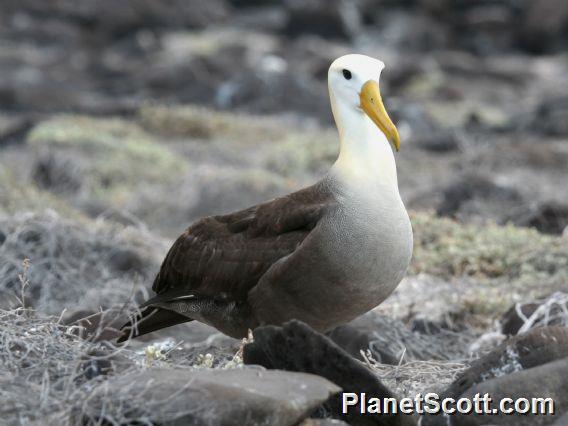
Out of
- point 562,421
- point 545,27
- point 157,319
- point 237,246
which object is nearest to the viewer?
point 562,421

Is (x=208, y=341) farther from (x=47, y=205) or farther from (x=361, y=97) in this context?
(x=47, y=205)

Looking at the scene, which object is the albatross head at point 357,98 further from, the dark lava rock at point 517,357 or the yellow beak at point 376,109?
the dark lava rock at point 517,357

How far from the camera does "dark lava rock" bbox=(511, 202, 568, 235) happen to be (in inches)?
361

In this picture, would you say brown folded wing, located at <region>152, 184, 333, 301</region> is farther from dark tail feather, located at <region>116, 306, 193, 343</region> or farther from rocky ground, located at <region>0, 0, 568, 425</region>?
rocky ground, located at <region>0, 0, 568, 425</region>

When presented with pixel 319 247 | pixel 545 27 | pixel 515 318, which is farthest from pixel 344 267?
pixel 545 27

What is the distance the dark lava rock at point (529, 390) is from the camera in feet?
12.6

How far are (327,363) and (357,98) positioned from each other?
4.68 ft

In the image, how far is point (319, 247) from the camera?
15.2 ft

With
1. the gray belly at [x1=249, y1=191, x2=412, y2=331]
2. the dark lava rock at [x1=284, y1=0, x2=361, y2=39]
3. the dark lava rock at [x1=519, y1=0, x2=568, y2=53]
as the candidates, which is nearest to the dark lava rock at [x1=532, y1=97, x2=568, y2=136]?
the gray belly at [x1=249, y1=191, x2=412, y2=331]

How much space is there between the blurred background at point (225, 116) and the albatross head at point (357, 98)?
3.56ft

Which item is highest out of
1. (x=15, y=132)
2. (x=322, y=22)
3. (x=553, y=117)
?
(x=322, y=22)

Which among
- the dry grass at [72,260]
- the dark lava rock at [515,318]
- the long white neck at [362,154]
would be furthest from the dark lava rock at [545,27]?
the long white neck at [362,154]

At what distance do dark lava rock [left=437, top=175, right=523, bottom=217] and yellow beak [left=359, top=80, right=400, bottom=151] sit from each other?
5.41m

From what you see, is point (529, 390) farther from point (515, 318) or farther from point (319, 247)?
point (515, 318)
